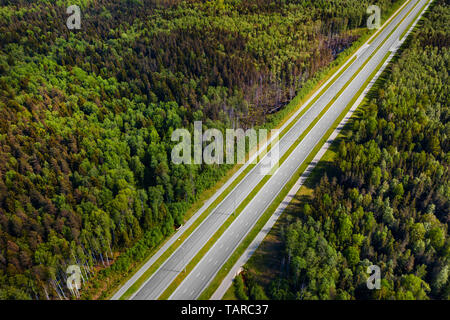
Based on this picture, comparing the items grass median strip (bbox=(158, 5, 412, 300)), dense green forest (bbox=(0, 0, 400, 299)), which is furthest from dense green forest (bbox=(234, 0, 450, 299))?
grass median strip (bbox=(158, 5, 412, 300))

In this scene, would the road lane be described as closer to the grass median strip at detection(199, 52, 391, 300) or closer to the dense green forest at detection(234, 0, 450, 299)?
the grass median strip at detection(199, 52, 391, 300)

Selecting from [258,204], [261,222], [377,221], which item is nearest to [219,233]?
[261,222]

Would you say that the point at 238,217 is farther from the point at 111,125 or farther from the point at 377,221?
the point at 111,125

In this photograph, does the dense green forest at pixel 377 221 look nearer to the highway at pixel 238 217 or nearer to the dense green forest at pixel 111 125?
the dense green forest at pixel 111 125

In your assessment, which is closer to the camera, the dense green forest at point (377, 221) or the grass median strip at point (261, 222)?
the dense green forest at point (377, 221)

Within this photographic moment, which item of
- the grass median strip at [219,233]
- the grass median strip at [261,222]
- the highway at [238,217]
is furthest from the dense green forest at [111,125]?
the grass median strip at [261,222]
